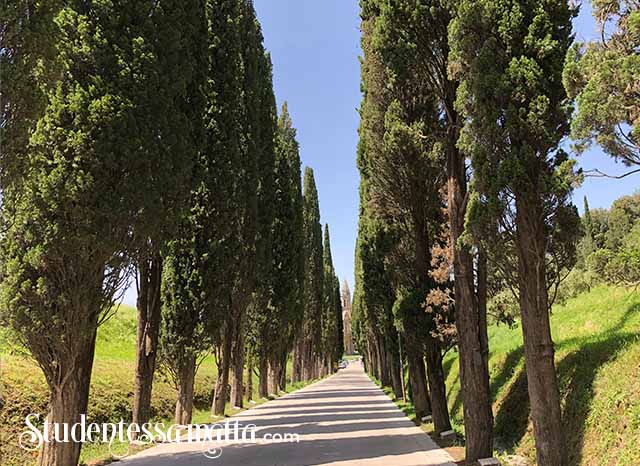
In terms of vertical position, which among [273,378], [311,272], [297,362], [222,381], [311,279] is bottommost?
[273,378]

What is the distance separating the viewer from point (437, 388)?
11.6 m

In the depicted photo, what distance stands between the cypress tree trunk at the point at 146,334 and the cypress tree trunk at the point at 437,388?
6.58m

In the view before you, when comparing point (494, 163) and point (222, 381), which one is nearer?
point (494, 163)

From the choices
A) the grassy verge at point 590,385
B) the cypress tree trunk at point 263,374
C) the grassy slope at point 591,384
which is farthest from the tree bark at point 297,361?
the grassy slope at point 591,384

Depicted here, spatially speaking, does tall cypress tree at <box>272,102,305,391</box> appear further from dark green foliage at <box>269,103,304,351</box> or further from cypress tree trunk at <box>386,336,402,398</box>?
cypress tree trunk at <box>386,336,402,398</box>

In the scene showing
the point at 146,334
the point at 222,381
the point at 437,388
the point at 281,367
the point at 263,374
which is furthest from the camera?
the point at 281,367

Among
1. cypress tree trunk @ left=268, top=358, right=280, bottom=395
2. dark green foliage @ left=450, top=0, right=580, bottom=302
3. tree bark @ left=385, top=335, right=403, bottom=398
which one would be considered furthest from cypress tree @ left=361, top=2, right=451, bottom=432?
cypress tree trunk @ left=268, top=358, right=280, bottom=395

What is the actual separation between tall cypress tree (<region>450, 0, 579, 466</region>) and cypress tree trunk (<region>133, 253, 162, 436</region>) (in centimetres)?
711

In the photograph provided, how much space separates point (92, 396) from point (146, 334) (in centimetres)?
322

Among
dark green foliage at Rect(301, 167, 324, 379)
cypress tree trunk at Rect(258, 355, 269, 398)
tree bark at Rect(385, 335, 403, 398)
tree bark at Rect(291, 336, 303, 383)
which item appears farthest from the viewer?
dark green foliage at Rect(301, 167, 324, 379)

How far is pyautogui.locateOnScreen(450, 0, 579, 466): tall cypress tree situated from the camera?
650 cm

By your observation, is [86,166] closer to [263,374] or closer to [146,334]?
[146,334]

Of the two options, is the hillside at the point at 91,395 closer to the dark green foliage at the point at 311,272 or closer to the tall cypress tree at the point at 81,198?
the tall cypress tree at the point at 81,198

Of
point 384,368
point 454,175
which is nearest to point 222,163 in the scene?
point 454,175
